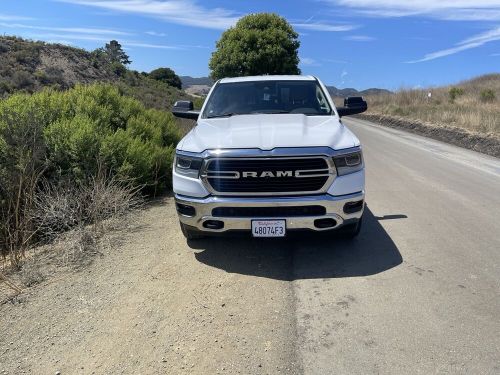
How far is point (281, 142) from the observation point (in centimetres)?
450

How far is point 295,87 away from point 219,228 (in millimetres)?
2733

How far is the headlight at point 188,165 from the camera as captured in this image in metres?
4.61

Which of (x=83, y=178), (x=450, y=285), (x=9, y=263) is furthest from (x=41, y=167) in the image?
(x=450, y=285)

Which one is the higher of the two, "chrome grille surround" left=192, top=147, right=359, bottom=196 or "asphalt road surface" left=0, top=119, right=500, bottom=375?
"chrome grille surround" left=192, top=147, right=359, bottom=196

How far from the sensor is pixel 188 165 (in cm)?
470

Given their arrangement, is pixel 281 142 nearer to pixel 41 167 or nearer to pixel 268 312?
pixel 268 312

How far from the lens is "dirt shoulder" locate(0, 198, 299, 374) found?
3131 mm

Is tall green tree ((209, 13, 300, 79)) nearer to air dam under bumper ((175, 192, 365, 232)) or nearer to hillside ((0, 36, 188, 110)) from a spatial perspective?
hillside ((0, 36, 188, 110))

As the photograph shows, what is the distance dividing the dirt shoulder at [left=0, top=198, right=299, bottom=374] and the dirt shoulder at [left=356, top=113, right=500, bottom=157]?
11.2 m

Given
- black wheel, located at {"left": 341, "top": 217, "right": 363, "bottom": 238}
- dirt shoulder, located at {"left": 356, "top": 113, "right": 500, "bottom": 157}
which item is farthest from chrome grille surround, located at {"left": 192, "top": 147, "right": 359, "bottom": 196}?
dirt shoulder, located at {"left": 356, "top": 113, "right": 500, "bottom": 157}

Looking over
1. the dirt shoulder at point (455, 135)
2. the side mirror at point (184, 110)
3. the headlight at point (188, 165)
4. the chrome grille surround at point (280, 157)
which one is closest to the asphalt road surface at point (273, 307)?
the chrome grille surround at point (280, 157)

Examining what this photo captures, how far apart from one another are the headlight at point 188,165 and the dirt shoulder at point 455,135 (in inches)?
436

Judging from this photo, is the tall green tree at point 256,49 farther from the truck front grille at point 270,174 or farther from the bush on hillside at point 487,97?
the truck front grille at point 270,174

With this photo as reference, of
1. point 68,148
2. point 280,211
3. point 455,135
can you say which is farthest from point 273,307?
point 455,135
